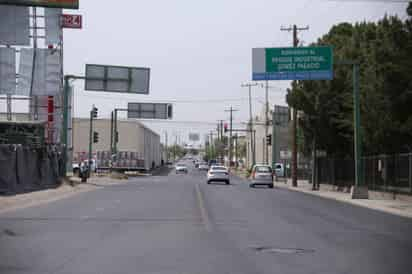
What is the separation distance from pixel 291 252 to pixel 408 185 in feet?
77.4

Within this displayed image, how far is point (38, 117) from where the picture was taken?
58250 millimetres

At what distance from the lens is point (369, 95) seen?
4141 centimetres

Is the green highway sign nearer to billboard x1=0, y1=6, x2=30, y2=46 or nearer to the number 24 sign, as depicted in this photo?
billboard x1=0, y1=6, x2=30, y2=46

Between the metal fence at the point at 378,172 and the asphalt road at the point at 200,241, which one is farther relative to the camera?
the metal fence at the point at 378,172

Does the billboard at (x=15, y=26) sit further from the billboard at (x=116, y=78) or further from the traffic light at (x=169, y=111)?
the traffic light at (x=169, y=111)

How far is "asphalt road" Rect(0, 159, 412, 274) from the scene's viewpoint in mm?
12930

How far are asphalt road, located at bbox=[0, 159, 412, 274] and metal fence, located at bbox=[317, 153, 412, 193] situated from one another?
32.7 feet

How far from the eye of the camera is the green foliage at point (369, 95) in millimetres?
38500

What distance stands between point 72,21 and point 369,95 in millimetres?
27174

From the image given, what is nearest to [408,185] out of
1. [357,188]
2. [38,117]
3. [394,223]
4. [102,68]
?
[357,188]

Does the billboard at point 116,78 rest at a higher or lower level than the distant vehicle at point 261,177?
higher

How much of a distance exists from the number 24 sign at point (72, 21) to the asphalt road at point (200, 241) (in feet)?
105

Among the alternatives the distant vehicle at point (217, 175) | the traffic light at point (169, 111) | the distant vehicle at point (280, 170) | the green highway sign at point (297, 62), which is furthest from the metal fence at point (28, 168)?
the distant vehicle at point (280, 170)

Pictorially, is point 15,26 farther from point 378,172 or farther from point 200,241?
point 200,241
